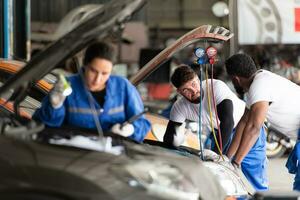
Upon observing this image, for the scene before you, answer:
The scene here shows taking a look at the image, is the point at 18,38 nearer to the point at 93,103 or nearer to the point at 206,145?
the point at 206,145

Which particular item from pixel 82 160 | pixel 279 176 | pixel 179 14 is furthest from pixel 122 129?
pixel 179 14

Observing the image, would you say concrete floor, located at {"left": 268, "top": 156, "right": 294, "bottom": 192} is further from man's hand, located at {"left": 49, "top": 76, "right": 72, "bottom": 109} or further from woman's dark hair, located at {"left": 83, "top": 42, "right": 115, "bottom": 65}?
man's hand, located at {"left": 49, "top": 76, "right": 72, "bottom": 109}

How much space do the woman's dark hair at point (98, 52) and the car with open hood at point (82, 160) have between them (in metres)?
→ 0.17

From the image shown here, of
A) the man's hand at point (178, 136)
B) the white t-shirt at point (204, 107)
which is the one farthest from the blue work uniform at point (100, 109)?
the white t-shirt at point (204, 107)

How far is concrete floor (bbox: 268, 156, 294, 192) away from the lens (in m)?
9.55

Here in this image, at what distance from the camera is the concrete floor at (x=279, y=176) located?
31.3 feet

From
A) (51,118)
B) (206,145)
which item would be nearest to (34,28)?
(206,145)

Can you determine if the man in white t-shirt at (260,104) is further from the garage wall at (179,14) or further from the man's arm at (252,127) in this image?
the garage wall at (179,14)

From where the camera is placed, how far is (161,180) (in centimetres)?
429

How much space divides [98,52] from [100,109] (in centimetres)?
37

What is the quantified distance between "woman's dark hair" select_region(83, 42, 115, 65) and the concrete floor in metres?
4.85

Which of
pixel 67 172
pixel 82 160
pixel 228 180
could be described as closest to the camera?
pixel 67 172

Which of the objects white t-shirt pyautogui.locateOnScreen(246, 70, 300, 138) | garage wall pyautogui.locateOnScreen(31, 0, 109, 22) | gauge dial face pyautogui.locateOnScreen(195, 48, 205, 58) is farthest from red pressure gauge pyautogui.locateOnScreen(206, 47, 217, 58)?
garage wall pyautogui.locateOnScreen(31, 0, 109, 22)

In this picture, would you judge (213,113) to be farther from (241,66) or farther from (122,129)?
(122,129)
